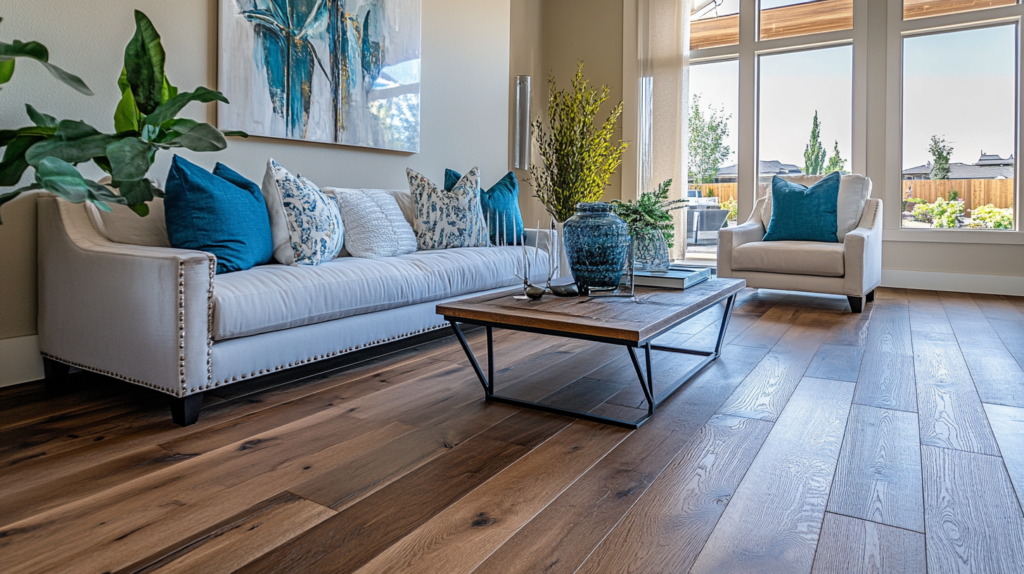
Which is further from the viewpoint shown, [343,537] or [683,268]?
[683,268]

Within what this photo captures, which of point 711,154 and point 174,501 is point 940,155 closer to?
point 711,154

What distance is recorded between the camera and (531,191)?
237 inches

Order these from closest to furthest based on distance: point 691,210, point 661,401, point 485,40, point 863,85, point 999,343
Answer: point 661,401, point 999,343, point 485,40, point 863,85, point 691,210

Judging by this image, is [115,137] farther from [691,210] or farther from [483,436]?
[691,210]

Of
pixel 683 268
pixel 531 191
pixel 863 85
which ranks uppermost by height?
→ pixel 863 85

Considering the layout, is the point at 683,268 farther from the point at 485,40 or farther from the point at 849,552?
the point at 485,40

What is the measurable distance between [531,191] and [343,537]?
16.6 ft

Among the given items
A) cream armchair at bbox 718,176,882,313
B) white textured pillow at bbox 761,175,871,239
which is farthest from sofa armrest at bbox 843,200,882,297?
white textured pillow at bbox 761,175,871,239

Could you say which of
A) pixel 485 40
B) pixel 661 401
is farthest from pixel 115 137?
pixel 485 40

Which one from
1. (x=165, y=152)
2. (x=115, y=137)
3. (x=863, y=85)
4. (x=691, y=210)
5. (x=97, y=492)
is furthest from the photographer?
(x=691, y=210)

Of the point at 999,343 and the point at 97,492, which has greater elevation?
the point at 999,343

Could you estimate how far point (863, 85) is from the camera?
5.16 m

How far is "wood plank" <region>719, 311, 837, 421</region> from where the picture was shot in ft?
6.64

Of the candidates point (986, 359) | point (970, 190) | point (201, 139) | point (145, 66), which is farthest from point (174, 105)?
point (970, 190)
